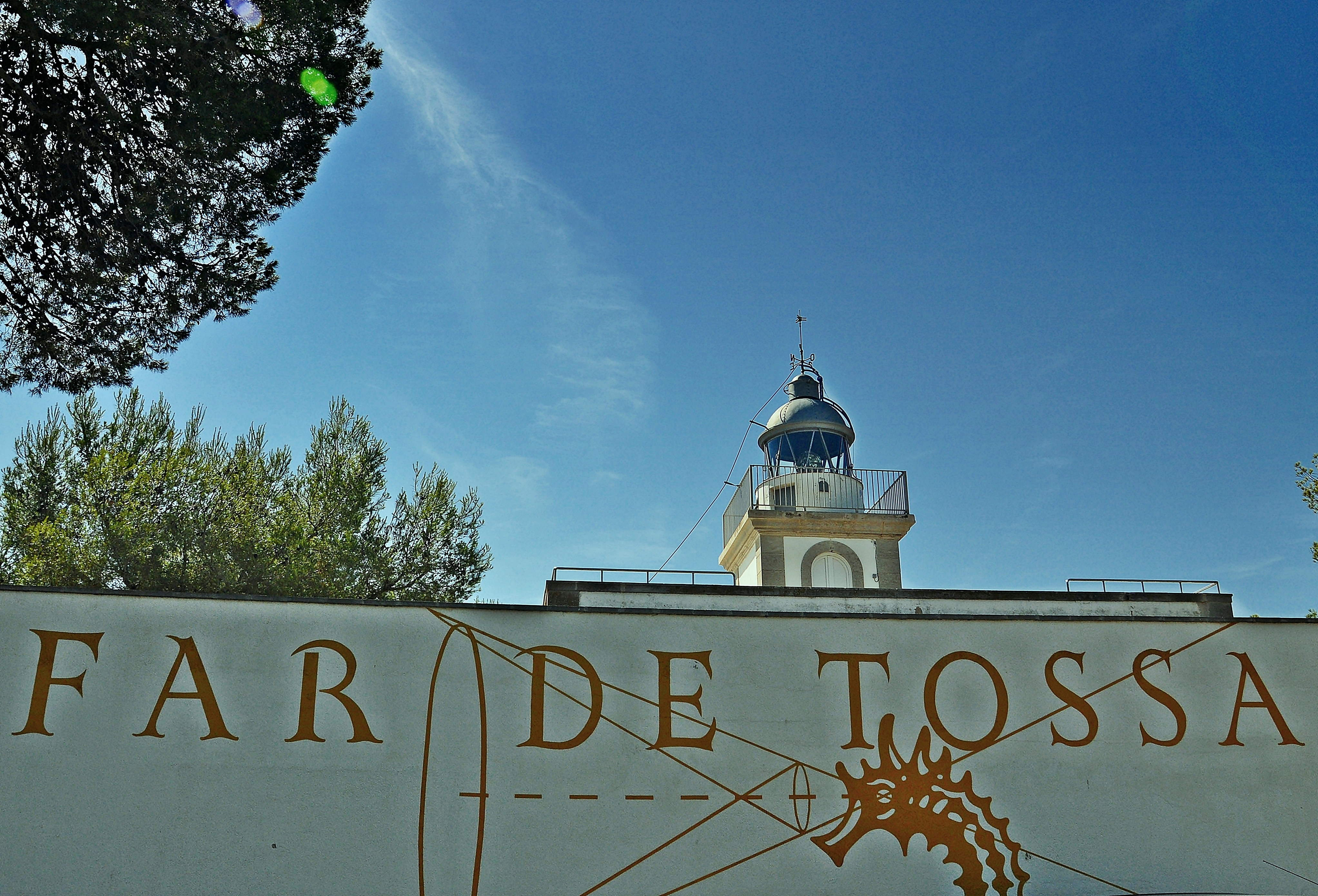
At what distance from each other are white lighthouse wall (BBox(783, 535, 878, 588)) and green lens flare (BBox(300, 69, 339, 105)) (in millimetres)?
11843

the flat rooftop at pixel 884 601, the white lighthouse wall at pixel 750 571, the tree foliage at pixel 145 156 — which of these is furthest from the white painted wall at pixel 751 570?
the tree foliage at pixel 145 156

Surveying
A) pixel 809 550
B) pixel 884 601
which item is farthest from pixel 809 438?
pixel 884 601

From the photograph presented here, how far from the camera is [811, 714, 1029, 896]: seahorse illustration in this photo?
27.3 ft

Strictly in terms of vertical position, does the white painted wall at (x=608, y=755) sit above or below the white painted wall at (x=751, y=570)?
below

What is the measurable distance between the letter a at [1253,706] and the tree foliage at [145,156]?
9.44 m

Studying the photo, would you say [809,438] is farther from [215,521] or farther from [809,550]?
[215,521]

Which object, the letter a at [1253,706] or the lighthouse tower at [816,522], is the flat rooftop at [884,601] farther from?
the lighthouse tower at [816,522]

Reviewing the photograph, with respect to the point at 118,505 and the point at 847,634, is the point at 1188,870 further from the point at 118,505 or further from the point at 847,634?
the point at 118,505

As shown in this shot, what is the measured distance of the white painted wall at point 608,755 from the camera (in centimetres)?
769

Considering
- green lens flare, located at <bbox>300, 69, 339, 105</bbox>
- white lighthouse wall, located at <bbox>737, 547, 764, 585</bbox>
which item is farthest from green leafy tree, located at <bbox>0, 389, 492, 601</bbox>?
green lens flare, located at <bbox>300, 69, 339, 105</bbox>

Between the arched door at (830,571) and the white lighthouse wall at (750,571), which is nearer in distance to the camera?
the arched door at (830,571)

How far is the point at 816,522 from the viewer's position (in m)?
18.5

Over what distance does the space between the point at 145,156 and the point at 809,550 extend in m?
12.9

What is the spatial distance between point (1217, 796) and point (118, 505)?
60.2 ft
